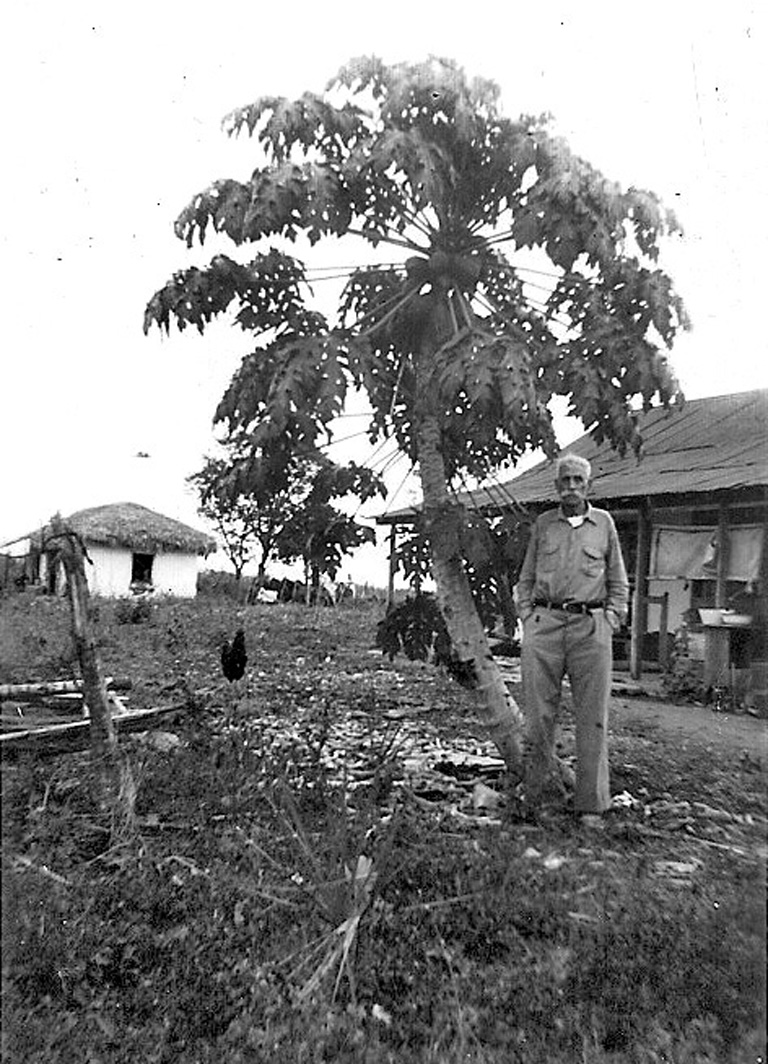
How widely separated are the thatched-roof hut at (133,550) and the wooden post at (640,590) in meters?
0.93

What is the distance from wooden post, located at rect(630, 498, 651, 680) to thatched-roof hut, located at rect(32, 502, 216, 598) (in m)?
0.93

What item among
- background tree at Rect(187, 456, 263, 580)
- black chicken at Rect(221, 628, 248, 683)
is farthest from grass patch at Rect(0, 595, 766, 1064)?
background tree at Rect(187, 456, 263, 580)

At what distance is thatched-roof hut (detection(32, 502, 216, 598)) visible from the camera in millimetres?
1858

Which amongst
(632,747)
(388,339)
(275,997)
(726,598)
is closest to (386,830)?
(275,997)

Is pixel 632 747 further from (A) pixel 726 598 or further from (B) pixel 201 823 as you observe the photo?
(B) pixel 201 823

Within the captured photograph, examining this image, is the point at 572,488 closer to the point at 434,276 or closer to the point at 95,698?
the point at 434,276

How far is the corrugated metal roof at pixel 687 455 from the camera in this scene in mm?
1861

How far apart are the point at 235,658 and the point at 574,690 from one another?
766 mm

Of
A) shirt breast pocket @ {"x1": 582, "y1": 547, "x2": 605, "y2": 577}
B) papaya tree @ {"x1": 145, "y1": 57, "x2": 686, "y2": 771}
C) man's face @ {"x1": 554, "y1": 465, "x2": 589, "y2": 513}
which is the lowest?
shirt breast pocket @ {"x1": 582, "y1": 547, "x2": 605, "y2": 577}

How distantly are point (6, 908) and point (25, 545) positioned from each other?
0.70m

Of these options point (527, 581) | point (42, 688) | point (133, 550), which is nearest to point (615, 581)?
point (527, 581)

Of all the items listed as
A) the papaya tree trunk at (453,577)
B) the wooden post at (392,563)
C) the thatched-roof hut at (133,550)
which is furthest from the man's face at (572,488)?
→ the thatched-roof hut at (133,550)

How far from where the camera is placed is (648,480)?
1.94 m

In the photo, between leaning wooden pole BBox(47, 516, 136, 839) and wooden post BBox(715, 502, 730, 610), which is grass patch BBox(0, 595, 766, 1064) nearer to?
leaning wooden pole BBox(47, 516, 136, 839)
